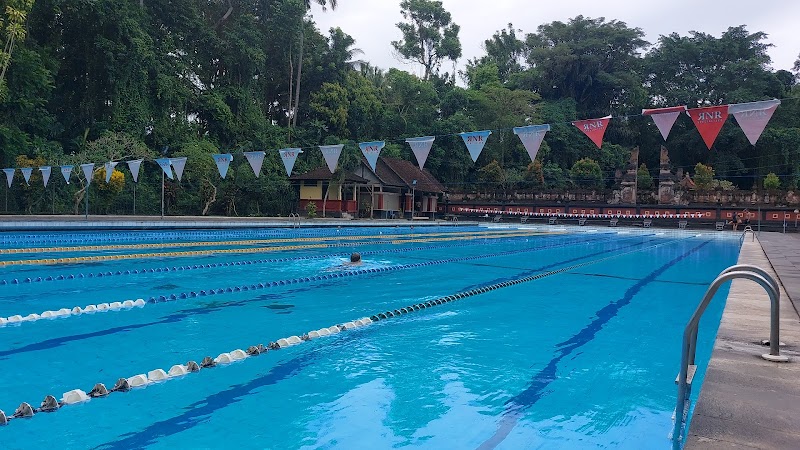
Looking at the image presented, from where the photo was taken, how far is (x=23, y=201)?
2192 cm

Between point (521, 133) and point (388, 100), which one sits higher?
point (388, 100)

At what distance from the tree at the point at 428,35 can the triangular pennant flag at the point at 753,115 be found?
130 ft

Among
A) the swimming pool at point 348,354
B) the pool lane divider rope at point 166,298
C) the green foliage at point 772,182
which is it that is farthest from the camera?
the green foliage at point 772,182

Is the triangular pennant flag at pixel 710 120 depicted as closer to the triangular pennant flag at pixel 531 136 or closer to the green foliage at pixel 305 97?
the triangular pennant flag at pixel 531 136

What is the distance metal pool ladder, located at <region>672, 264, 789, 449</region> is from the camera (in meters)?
2.83

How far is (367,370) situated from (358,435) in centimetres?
131

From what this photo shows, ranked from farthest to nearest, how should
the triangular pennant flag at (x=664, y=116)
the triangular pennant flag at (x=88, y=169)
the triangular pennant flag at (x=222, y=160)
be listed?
the triangular pennant flag at (x=222, y=160), the triangular pennant flag at (x=88, y=169), the triangular pennant flag at (x=664, y=116)

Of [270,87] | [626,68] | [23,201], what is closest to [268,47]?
[270,87]

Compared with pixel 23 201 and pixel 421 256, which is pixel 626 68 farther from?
pixel 23 201

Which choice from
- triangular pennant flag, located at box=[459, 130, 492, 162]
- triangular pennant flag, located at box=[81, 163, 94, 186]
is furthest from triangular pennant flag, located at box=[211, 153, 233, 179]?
triangular pennant flag, located at box=[459, 130, 492, 162]

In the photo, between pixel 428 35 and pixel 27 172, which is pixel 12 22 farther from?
pixel 428 35

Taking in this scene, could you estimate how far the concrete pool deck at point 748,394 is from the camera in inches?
82.2

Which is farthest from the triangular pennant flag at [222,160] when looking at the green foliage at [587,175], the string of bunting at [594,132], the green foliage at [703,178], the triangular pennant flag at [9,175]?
the green foliage at [703,178]

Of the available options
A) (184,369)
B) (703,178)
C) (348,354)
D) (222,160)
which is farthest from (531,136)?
(703,178)
